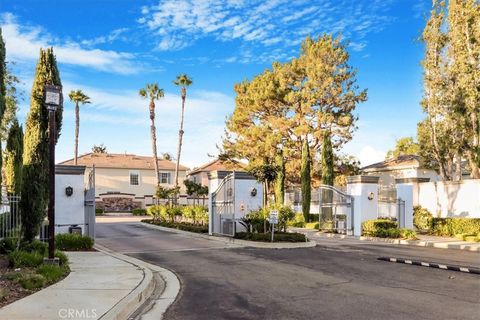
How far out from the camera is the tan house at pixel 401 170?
134 feet

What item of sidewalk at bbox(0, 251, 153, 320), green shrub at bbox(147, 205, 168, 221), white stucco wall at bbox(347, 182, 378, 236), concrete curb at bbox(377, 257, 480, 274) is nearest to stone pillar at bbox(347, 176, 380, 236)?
white stucco wall at bbox(347, 182, 378, 236)

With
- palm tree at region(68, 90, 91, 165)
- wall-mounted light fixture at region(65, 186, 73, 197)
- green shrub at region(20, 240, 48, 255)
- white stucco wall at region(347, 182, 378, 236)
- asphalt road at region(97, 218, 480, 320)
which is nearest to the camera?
asphalt road at region(97, 218, 480, 320)

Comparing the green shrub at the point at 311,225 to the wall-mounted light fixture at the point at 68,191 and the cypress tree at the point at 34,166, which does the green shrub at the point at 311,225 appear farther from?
the cypress tree at the point at 34,166

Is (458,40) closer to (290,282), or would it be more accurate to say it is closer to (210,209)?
(210,209)

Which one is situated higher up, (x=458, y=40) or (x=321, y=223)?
(x=458, y=40)

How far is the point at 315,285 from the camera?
10.0 m

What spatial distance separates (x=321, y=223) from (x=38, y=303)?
71.1ft

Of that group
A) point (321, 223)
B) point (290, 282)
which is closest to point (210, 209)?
point (321, 223)

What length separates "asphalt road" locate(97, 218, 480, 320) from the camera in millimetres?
7668

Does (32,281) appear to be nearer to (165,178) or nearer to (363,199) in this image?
(363,199)

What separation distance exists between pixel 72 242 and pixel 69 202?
2529mm

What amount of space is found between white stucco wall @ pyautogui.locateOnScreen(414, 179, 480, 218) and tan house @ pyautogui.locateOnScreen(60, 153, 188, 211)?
40291mm

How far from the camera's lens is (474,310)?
772 centimetres

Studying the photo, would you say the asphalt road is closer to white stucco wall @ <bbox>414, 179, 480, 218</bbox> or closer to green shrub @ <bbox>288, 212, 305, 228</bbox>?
white stucco wall @ <bbox>414, 179, 480, 218</bbox>
